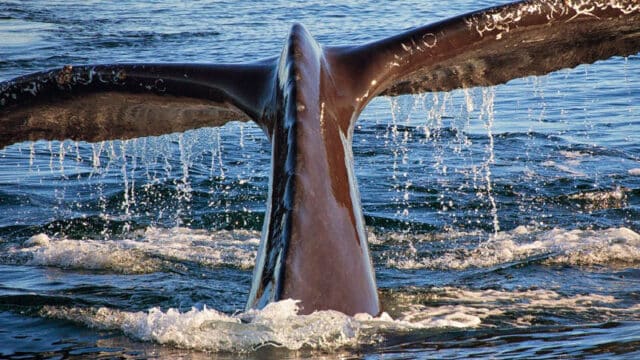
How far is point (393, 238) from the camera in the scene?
9.50 meters

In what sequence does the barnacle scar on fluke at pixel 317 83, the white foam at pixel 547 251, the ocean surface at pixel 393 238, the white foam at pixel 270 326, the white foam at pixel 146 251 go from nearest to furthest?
the white foam at pixel 270 326 → the ocean surface at pixel 393 238 → the barnacle scar on fluke at pixel 317 83 → the white foam at pixel 547 251 → the white foam at pixel 146 251

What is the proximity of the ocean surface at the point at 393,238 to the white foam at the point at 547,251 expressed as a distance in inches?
1.0

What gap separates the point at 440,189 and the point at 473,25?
4842 mm

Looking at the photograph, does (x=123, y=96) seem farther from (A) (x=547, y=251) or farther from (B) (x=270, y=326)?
(A) (x=547, y=251)

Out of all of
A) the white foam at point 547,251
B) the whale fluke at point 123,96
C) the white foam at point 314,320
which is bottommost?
the white foam at point 314,320

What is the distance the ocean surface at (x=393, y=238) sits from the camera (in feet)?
18.8

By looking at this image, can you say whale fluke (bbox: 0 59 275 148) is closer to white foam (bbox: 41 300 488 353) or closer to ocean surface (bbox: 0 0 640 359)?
ocean surface (bbox: 0 0 640 359)

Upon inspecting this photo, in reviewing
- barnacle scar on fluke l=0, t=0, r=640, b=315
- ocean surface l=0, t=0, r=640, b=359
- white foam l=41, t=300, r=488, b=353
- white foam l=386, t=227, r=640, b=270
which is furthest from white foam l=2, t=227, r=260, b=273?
white foam l=41, t=300, r=488, b=353

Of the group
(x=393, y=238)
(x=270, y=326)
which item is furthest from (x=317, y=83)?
(x=393, y=238)

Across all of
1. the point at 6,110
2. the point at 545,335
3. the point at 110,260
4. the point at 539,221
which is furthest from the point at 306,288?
the point at 539,221

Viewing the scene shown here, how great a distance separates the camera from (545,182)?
11484mm

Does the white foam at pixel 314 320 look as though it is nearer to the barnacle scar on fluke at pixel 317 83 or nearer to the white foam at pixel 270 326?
the white foam at pixel 270 326

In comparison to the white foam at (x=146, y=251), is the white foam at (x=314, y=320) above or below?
below

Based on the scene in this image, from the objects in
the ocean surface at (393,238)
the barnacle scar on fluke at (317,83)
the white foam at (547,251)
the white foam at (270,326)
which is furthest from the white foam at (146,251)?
the white foam at (270,326)
